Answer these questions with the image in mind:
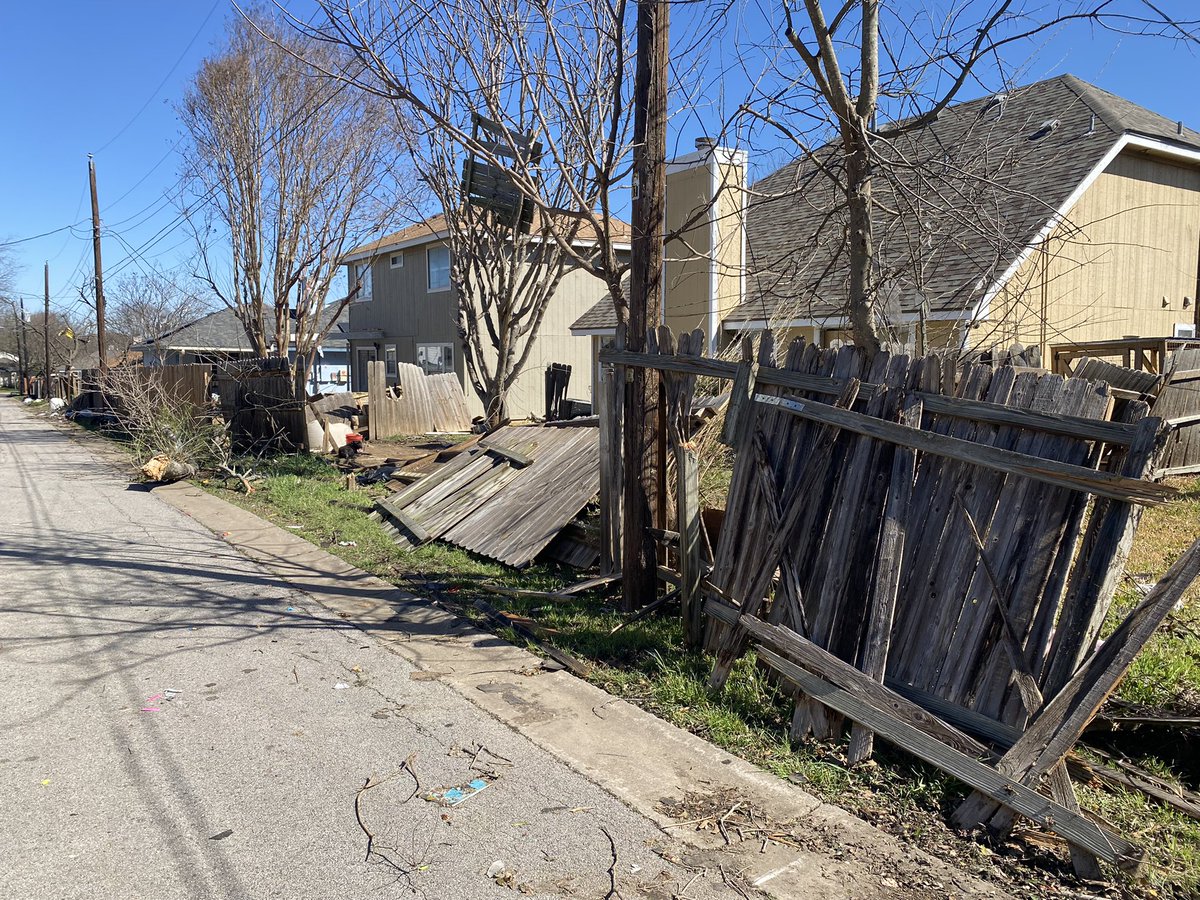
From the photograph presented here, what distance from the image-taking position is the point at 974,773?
3701 mm

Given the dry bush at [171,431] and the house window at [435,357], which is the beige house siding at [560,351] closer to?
the house window at [435,357]

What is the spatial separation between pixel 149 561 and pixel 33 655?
2.87 metres

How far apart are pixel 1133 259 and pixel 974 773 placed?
13.3m

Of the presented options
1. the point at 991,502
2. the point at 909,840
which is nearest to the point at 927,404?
the point at 991,502

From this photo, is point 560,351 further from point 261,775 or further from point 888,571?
point 261,775

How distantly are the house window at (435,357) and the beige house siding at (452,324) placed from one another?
16cm

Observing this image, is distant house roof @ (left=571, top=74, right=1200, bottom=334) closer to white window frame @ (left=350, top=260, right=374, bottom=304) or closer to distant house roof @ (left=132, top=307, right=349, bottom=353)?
white window frame @ (left=350, top=260, right=374, bottom=304)

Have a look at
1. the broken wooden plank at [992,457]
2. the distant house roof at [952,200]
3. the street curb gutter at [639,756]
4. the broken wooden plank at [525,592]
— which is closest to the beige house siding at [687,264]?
the distant house roof at [952,200]

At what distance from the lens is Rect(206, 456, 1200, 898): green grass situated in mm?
3502

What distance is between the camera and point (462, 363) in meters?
23.9

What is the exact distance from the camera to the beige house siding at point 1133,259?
516 inches

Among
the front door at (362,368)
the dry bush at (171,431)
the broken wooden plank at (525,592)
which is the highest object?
the front door at (362,368)

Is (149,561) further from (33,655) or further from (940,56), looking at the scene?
(940,56)

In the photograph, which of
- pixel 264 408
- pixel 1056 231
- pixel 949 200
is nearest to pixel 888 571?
pixel 949 200
